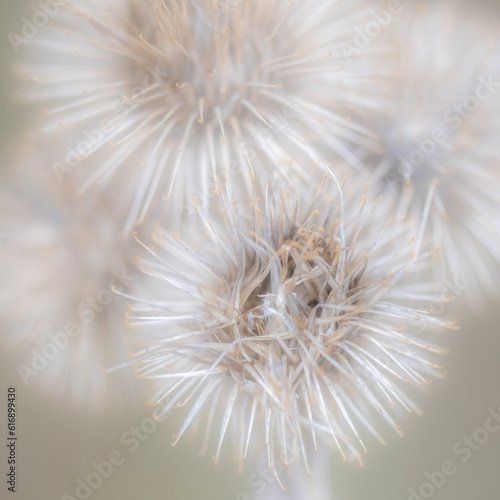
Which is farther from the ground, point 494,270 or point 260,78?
point 260,78

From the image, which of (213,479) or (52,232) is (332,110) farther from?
(213,479)

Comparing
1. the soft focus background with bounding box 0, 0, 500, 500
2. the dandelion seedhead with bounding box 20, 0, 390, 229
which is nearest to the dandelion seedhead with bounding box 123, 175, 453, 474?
the dandelion seedhead with bounding box 20, 0, 390, 229

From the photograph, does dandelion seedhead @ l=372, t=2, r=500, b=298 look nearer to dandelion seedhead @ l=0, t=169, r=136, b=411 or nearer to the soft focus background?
the soft focus background

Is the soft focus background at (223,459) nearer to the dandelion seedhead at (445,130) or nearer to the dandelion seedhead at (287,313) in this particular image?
the dandelion seedhead at (445,130)

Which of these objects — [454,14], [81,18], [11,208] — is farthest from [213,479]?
[454,14]

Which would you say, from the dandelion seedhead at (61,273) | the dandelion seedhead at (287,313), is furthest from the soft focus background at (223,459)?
the dandelion seedhead at (287,313)

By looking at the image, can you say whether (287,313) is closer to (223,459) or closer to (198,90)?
(198,90)
